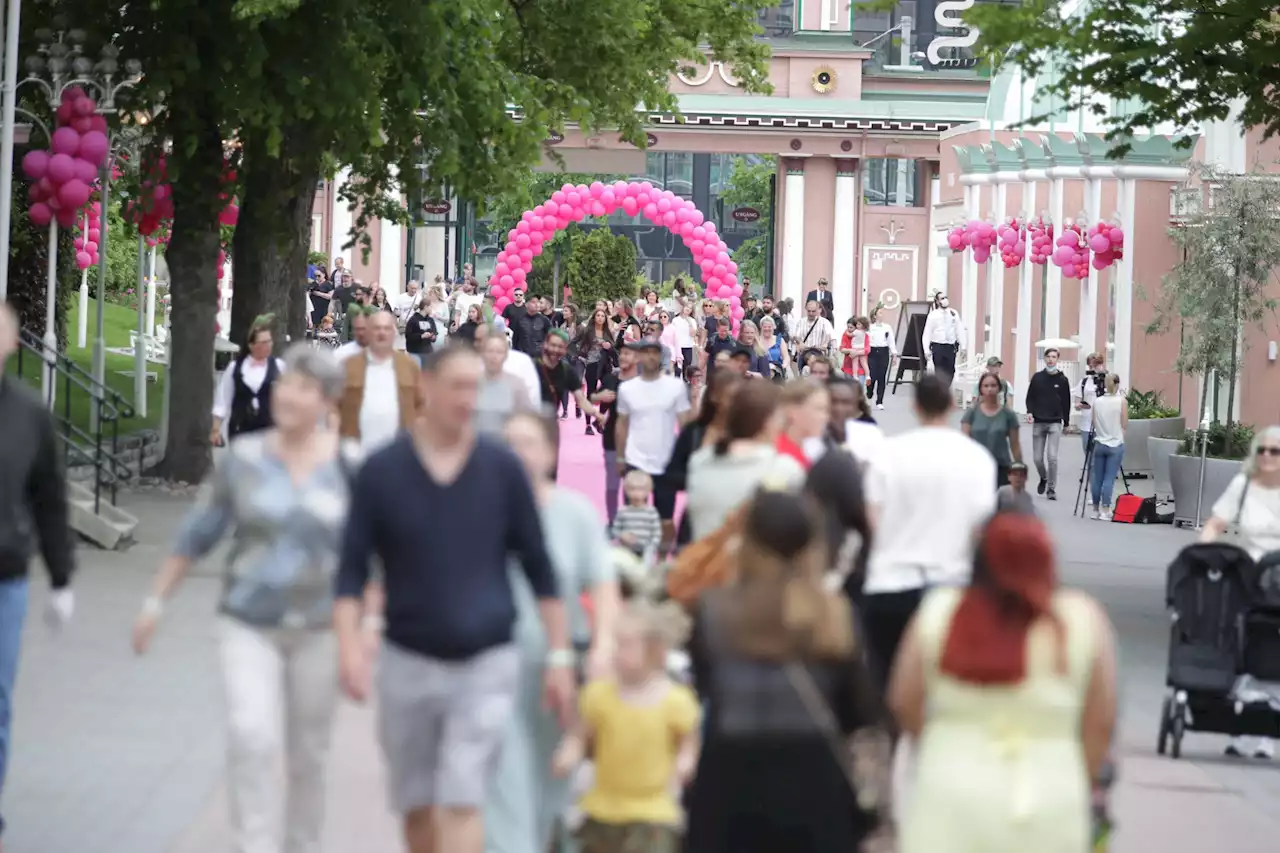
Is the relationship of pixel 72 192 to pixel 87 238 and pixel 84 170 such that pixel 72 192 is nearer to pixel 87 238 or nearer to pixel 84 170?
pixel 84 170

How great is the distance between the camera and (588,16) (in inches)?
1009

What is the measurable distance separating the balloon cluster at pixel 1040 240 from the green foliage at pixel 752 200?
1834 inches

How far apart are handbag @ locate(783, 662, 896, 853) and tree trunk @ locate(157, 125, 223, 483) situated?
1563 cm

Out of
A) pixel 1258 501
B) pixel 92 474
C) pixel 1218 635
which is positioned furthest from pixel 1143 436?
pixel 1218 635

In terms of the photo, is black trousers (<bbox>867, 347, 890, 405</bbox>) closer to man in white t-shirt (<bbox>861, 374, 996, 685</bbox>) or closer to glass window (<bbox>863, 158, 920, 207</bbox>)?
man in white t-shirt (<bbox>861, 374, 996, 685</bbox>)

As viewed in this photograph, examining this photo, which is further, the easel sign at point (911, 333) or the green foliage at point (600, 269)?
the green foliage at point (600, 269)

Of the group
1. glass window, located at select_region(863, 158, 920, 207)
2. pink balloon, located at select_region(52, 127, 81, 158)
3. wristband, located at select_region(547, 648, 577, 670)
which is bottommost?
wristband, located at select_region(547, 648, 577, 670)

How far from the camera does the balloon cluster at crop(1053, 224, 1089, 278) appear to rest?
118 feet

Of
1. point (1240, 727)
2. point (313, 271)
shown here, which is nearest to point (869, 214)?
point (313, 271)

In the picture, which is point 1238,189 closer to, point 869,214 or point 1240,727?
point 1240,727

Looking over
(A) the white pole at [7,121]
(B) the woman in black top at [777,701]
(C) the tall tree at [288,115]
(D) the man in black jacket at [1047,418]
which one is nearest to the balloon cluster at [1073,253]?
(D) the man in black jacket at [1047,418]

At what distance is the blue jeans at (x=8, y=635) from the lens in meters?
7.38

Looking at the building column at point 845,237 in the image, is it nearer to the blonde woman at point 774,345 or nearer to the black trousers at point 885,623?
the blonde woman at point 774,345

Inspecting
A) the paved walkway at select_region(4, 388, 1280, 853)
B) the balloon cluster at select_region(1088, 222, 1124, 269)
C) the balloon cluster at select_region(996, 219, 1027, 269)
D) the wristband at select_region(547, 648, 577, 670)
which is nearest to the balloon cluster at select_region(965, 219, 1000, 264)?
the balloon cluster at select_region(996, 219, 1027, 269)
